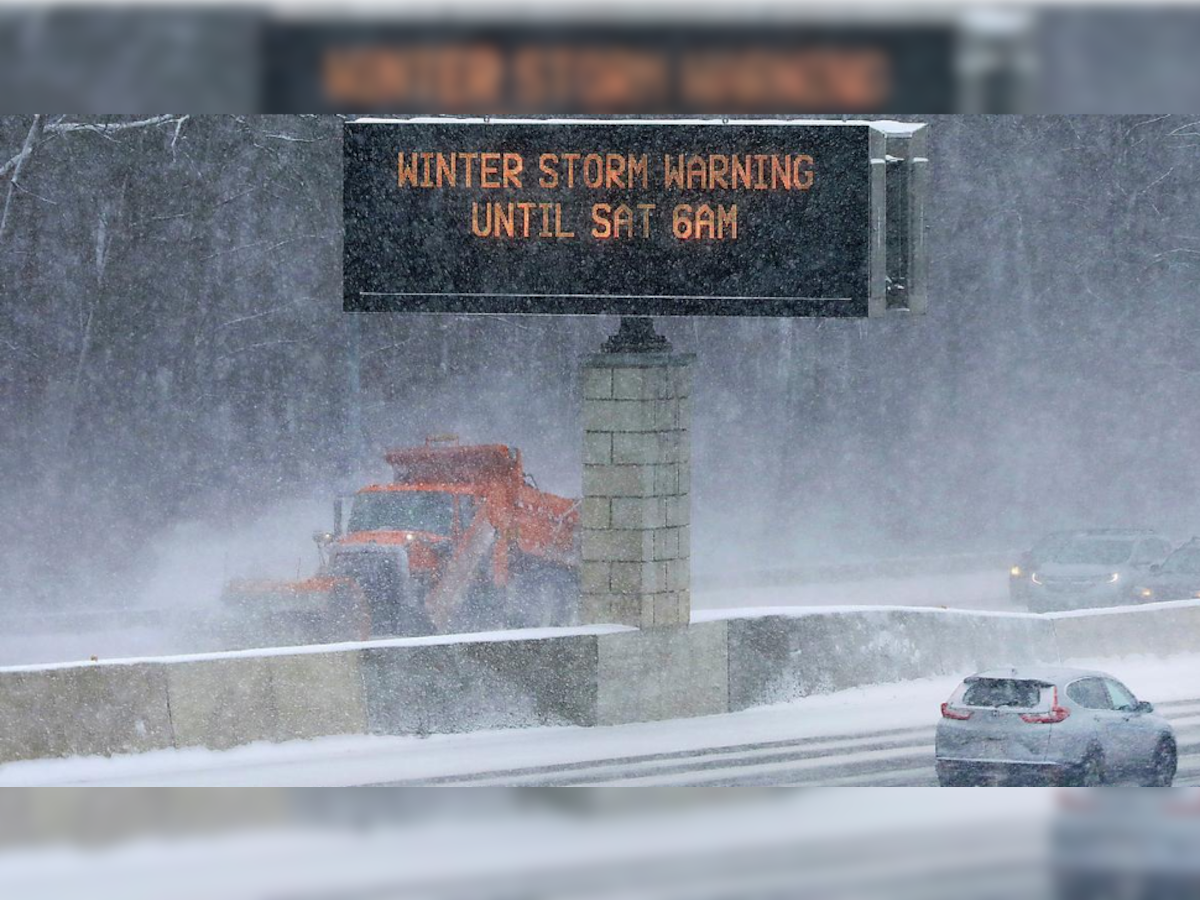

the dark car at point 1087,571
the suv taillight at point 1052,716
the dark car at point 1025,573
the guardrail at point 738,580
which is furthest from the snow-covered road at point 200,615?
the suv taillight at point 1052,716

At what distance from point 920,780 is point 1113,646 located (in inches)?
265

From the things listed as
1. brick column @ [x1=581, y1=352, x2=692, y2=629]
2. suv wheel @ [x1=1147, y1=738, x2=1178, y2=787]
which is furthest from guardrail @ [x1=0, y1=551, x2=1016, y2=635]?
suv wheel @ [x1=1147, y1=738, x2=1178, y2=787]

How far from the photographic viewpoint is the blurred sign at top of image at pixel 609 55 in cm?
1888

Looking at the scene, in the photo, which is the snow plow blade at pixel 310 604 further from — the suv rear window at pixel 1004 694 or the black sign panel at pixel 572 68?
the suv rear window at pixel 1004 694

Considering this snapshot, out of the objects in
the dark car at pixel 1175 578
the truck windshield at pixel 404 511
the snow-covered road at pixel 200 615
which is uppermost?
the truck windshield at pixel 404 511

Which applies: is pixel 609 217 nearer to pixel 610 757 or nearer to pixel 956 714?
pixel 610 757

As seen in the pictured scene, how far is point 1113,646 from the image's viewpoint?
23.8 metres

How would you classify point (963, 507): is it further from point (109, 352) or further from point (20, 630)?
point (20, 630)

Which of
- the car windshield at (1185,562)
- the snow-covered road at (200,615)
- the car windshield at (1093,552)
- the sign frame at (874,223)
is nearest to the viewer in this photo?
the sign frame at (874,223)

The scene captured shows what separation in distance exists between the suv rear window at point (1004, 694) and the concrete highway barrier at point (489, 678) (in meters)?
3.21

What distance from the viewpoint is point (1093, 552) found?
30766 millimetres

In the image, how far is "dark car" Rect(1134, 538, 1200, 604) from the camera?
29391mm

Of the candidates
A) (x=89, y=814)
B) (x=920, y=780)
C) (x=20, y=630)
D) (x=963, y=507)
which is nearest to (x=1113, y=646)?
(x=920, y=780)

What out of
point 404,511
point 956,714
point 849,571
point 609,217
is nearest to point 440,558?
point 404,511
